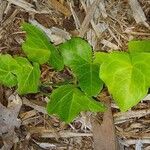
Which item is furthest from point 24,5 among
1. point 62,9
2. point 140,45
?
point 140,45

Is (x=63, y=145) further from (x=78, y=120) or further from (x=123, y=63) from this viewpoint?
(x=123, y=63)

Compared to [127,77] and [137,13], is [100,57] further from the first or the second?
[137,13]

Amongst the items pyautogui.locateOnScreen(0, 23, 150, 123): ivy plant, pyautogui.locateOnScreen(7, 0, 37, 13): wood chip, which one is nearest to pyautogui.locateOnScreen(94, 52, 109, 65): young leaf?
pyautogui.locateOnScreen(0, 23, 150, 123): ivy plant

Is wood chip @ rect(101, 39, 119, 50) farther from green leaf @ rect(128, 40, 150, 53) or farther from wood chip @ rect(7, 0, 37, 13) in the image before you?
wood chip @ rect(7, 0, 37, 13)

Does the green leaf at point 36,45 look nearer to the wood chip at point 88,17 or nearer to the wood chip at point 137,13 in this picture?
the wood chip at point 88,17

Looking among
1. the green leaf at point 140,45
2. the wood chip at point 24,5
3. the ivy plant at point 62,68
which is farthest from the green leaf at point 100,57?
the wood chip at point 24,5

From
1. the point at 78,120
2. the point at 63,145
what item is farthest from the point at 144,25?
the point at 63,145
